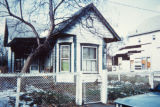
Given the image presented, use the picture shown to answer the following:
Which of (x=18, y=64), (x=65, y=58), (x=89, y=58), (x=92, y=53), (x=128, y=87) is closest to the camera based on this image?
(x=128, y=87)

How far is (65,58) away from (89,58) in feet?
6.41

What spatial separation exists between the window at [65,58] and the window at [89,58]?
3.96 feet

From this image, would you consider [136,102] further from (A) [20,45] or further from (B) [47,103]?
(A) [20,45]

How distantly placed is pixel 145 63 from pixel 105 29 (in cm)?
1165

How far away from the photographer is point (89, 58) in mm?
11570

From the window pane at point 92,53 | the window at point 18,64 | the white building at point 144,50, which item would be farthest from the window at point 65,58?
the white building at point 144,50

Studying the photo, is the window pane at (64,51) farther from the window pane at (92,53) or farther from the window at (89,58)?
the window pane at (92,53)

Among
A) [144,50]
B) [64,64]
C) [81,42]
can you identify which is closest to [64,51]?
[64,64]

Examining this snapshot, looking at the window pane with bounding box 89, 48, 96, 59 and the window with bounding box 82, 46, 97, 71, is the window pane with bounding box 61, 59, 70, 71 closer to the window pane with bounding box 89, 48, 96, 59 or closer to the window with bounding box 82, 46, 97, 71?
the window with bounding box 82, 46, 97, 71

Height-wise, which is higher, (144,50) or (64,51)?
(144,50)

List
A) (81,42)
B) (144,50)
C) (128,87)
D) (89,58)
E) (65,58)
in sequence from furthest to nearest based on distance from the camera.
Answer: (144,50) < (89,58) < (81,42) < (65,58) < (128,87)

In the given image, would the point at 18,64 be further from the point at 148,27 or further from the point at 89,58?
the point at 148,27

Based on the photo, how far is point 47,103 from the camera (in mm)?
5777

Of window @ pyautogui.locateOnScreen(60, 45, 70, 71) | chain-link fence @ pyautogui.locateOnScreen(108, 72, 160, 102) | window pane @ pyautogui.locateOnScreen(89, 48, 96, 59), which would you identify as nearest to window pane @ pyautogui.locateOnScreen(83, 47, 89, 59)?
window pane @ pyautogui.locateOnScreen(89, 48, 96, 59)
